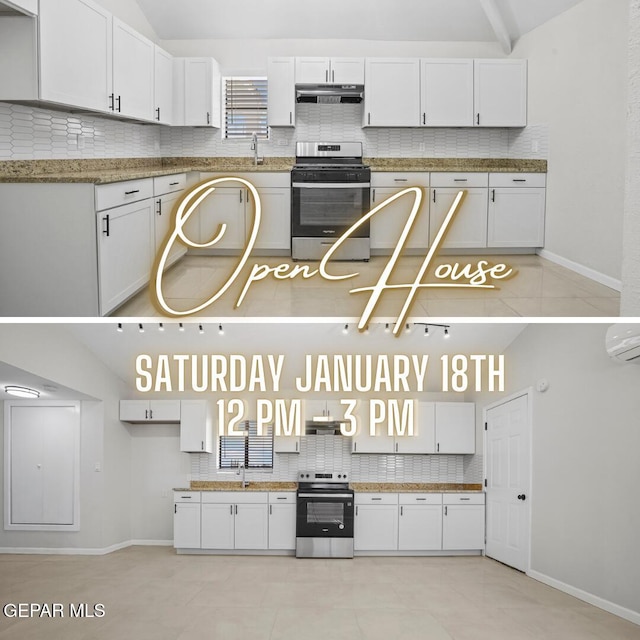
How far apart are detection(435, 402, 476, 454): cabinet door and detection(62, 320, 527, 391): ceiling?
7.07 feet

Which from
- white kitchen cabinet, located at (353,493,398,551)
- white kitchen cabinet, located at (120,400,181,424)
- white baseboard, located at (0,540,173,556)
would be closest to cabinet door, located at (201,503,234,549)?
white baseboard, located at (0,540,173,556)

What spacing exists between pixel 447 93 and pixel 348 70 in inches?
37.9

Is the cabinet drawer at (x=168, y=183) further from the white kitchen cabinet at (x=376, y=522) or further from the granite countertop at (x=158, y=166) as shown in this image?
the white kitchen cabinet at (x=376, y=522)

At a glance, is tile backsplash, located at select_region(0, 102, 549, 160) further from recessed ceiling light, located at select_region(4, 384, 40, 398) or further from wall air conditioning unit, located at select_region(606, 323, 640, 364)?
wall air conditioning unit, located at select_region(606, 323, 640, 364)

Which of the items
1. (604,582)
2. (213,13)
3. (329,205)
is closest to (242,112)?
(213,13)

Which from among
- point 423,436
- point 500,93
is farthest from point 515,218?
point 423,436

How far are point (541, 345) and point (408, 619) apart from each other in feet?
7.29

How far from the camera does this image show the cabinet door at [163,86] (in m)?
6.69

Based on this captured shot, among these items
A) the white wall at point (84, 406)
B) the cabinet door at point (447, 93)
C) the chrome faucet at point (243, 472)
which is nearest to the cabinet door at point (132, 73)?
the white wall at point (84, 406)

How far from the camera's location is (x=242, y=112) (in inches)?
319

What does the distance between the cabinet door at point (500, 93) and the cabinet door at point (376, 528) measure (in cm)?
387

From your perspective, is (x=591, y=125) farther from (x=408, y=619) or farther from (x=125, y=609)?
(x=125, y=609)

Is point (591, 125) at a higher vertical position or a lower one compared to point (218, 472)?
higher

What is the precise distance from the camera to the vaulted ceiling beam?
278 inches
